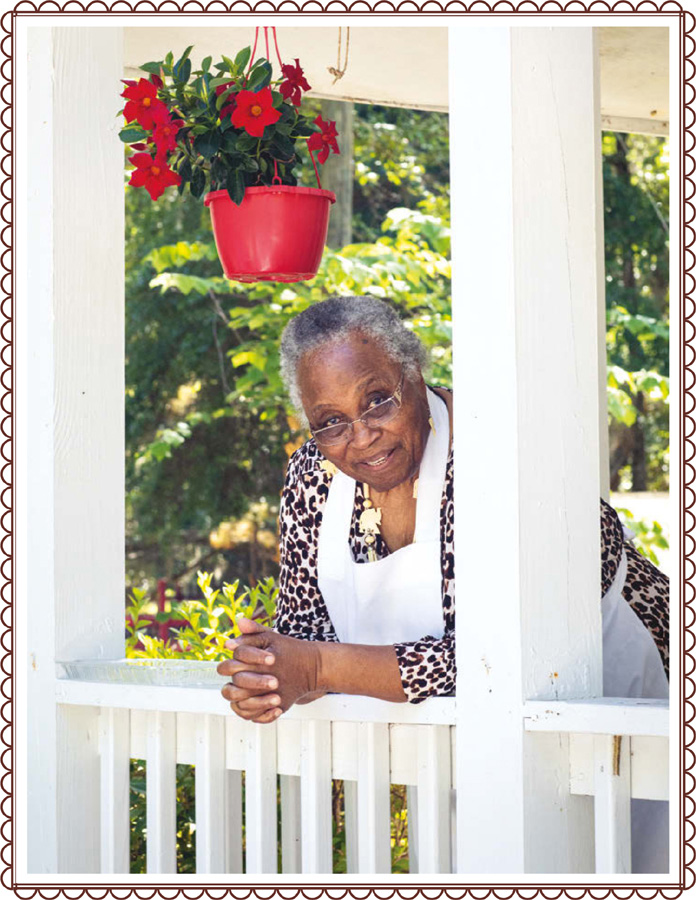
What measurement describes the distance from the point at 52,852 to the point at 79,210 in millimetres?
1322

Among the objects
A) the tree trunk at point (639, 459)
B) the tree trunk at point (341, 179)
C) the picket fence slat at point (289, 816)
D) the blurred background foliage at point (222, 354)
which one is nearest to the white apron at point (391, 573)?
the picket fence slat at point (289, 816)

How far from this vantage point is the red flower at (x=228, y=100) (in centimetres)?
259

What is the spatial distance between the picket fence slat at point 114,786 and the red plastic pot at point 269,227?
1.01 metres

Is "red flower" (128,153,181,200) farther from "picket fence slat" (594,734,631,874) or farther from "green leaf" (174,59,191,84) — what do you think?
"picket fence slat" (594,734,631,874)

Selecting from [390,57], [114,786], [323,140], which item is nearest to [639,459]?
[390,57]

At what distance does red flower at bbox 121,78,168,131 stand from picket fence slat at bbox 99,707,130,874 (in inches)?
47.9

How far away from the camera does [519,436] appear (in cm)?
200

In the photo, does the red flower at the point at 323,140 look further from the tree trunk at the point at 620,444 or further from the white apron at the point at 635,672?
the tree trunk at the point at 620,444

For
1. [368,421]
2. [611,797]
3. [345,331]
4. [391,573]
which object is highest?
[345,331]

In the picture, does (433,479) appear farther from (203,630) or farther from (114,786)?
(203,630)

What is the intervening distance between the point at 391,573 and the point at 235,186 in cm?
90

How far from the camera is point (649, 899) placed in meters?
1.89

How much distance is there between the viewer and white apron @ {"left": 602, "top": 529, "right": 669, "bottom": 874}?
2.58 metres

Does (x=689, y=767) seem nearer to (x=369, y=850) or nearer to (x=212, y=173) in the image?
(x=369, y=850)
